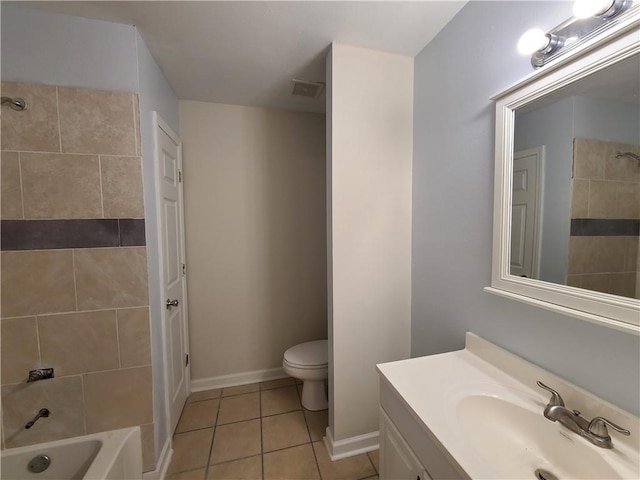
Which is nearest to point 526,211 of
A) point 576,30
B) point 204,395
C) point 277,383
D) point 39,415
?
point 576,30

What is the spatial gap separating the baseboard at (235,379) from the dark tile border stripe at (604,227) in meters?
2.25

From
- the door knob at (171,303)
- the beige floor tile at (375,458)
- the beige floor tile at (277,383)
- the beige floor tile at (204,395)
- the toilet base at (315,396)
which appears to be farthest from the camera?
the beige floor tile at (277,383)

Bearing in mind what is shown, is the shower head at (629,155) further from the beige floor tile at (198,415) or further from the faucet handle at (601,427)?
the beige floor tile at (198,415)

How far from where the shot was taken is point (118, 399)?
1.29 meters

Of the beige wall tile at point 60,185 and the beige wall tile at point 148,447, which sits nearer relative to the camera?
the beige wall tile at point 60,185

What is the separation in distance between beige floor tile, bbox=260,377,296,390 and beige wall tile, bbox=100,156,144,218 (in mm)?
1704

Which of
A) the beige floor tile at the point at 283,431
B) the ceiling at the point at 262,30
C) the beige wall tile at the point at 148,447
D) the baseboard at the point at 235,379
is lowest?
the beige floor tile at the point at 283,431

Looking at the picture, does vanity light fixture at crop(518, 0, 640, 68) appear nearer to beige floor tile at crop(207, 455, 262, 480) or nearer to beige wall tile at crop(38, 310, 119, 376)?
beige wall tile at crop(38, 310, 119, 376)

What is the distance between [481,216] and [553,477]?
86 centimetres

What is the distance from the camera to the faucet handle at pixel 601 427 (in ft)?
2.12

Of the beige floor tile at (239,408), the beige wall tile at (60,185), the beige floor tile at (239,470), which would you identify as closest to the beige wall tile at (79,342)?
the beige wall tile at (60,185)

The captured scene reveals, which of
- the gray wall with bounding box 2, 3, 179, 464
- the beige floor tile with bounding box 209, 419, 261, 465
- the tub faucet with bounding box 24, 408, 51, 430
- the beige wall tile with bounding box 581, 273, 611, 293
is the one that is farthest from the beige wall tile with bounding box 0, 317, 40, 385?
the beige wall tile with bounding box 581, 273, 611, 293

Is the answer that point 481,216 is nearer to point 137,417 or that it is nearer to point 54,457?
point 137,417

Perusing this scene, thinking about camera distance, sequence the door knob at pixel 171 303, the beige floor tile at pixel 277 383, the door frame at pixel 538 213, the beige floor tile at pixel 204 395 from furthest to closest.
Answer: the beige floor tile at pixel 277 383
the beige floor tile at pixel 204 395
the door knob at pixel 171 303
the door frame at pixel 538 213
